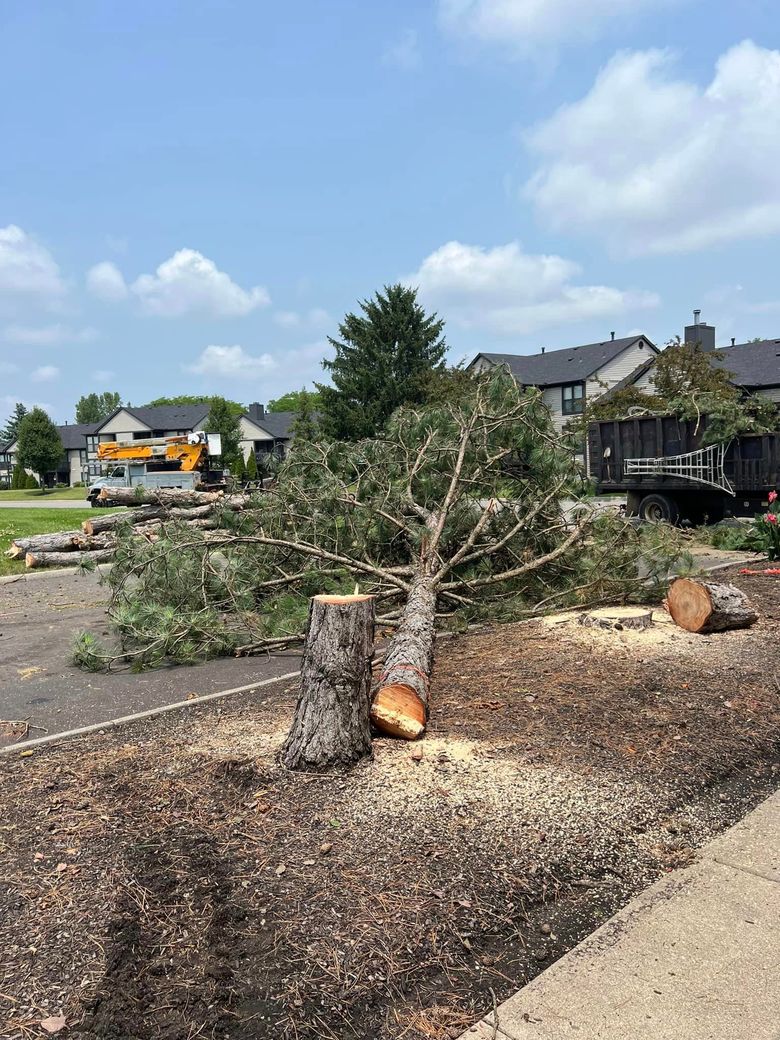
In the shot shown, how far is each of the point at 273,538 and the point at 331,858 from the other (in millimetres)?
5121

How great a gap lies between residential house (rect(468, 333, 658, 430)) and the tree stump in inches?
1516

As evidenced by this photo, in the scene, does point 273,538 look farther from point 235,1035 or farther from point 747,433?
point 747,433

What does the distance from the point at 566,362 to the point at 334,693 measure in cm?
4506

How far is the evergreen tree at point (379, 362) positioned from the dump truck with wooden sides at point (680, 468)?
23273mm

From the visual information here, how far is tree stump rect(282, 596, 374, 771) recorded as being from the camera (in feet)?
13.0

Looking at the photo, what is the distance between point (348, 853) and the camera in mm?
3217

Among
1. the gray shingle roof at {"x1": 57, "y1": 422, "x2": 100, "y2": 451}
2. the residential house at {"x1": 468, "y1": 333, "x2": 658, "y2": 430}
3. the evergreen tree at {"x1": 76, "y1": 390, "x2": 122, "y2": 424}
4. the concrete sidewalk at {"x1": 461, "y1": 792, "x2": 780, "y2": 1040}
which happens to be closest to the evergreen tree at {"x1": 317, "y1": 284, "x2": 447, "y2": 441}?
the residential house at {"x1": 468, "y1": 333, "x2": 658, "y2": 430}

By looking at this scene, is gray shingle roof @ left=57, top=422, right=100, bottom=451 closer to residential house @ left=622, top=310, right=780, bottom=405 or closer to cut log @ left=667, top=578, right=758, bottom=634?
residential house @ left=622, top=310, right=780, bottom=405

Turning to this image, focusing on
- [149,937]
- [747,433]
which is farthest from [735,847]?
[747,433]

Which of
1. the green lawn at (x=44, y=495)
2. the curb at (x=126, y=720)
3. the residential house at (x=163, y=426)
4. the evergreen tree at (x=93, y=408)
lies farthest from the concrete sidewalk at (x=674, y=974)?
the evergreen tree at (x=93, y=408)

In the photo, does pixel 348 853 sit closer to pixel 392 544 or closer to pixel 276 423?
pixel 392 544

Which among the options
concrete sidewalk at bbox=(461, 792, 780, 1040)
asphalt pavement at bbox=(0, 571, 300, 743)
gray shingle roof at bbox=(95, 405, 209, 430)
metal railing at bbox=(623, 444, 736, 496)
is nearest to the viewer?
concrete sidewalk at bbox=(461, 792, 780, 1040)

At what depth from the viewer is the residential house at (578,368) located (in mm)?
42781

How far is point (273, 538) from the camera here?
807 cm
